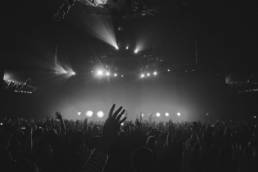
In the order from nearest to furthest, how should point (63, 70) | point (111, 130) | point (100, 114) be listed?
point (111, 130) < point (63, 70) < point (100, 114)

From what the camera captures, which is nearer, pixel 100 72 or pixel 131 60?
pixel 131 60

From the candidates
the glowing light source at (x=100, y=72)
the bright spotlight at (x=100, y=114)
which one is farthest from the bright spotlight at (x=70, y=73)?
the bright spotlight at (x=100, y=114)

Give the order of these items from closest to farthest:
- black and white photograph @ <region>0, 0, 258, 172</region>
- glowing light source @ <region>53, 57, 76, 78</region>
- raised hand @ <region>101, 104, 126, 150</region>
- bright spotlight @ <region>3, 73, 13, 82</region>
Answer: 1. raised hand @ <region>101, 104, 126, 150</region>
2. black and white photograph @ <region>0, 0, 258, 172</region>
3. bright spotlight @ <region>3, 73, 13, 82</region>
4. glowing light source @ <region>53, 57, 76, 78</region>

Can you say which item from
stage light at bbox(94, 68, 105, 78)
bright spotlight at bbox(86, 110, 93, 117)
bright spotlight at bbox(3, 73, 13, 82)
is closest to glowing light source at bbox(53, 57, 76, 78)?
stage light at bbox(94, 68, 105, 78)

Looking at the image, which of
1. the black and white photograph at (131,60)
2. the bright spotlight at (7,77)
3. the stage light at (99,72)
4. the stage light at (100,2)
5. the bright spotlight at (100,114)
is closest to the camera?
the stage light at (100,2)

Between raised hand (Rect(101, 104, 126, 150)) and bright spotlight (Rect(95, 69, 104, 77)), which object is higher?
bright spotlight (Rect(95, 69, 104, 77))

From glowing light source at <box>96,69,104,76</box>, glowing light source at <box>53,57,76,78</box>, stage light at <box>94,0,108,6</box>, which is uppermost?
stage light at <box>94,0,108,6</box>

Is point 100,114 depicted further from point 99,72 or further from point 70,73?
point 99,72

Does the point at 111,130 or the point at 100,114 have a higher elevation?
the point at 100,114

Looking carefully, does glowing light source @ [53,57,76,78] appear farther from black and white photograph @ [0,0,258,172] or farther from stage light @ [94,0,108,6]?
stage light @ [94,0,108,6]

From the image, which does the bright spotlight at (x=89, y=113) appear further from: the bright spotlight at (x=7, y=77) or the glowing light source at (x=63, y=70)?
the bright spotlight at (x=7, y=77)

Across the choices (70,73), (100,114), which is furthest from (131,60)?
(100,114)

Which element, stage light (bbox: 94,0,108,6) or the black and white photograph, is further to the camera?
the black and white photograph

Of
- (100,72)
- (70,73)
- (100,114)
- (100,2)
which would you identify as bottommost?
(100,114)
